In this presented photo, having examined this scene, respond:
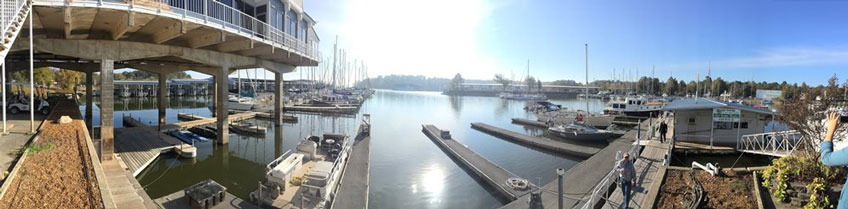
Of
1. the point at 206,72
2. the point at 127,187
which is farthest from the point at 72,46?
the point at 206,72

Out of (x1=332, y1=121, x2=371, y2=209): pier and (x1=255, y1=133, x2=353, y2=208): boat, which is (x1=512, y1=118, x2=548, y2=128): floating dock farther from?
(x1=255, y1=133, x2=353, y2=208): boat

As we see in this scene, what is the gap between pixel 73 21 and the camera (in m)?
14.8

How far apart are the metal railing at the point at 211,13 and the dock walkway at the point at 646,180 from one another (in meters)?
17.5

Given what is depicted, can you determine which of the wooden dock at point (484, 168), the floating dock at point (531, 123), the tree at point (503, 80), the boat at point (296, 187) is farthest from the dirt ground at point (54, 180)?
the tree at point (503, 80)

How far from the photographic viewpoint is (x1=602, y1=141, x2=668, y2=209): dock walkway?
10.8 metres

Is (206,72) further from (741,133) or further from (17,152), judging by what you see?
(741,133)

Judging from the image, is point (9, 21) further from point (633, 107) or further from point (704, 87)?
point (704, 87)

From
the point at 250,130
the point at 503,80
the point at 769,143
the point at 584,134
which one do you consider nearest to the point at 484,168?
the point at 584,134

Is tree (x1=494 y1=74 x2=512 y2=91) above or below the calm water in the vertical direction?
above

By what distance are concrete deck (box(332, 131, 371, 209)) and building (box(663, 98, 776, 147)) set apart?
1674 centimetres

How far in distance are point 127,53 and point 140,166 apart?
560cm

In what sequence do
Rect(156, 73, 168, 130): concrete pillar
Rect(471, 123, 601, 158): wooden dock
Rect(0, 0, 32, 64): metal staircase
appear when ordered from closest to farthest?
Rect(0, 0, 32, 64): metal staircase → Rect(471, 123, 601, 158): wooden dock → Rect(156, 73, 168, 130): concrete pillar

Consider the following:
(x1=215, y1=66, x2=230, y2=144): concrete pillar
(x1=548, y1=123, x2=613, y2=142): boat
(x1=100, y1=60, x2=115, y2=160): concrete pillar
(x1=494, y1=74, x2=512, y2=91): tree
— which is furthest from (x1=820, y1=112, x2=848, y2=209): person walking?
(x1=494, y1=74, x2=512, y2=91): tree

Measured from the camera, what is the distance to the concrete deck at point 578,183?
41.2 feet
